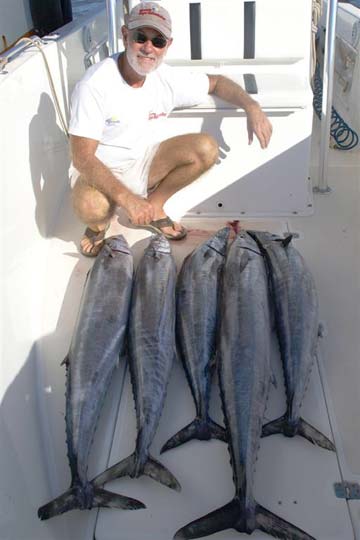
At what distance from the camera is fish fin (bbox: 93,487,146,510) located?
1615 millimetres

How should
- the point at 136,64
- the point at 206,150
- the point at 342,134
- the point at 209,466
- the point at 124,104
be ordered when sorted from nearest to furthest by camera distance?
the point at 209,466, the point at 136,64, the point at 124,104, the point at 206,150, the point at 342,134

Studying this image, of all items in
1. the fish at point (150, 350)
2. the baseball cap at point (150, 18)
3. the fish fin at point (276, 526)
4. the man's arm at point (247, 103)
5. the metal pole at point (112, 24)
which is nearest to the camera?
the fish fin at point (276, 526)

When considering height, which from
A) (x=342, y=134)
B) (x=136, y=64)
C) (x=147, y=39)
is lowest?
(x=342, y=134)

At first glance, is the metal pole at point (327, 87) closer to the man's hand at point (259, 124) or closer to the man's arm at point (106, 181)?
the man's hand at point (259, 124)

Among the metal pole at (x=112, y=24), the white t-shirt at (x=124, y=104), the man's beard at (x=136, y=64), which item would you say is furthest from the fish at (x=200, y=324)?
the metal pole at (x=112, y=24)

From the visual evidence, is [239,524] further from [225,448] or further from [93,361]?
[93,361]

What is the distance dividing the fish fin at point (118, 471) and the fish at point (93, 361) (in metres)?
0.04

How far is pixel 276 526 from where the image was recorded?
4.99 ft

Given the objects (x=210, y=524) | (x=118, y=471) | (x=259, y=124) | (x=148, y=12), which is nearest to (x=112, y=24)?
(x=148, y=12)

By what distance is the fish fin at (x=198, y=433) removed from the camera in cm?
182

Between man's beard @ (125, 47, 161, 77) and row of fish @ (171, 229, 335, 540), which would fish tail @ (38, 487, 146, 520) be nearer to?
row of fish @ (171, 229, 335, 540)

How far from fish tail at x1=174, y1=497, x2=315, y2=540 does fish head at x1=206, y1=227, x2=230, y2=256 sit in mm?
1336

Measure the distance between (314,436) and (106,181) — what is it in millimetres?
1460

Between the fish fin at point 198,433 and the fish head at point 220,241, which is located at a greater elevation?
the fish head at point 220,241
